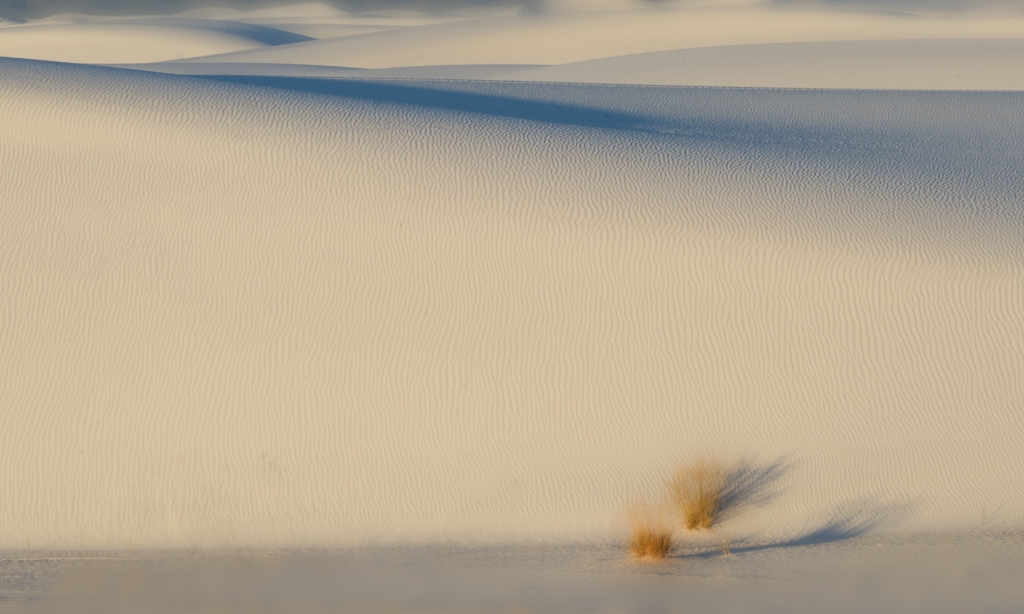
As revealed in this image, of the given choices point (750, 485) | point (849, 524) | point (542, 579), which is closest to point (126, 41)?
point (750, 485)

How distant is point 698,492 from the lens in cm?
480

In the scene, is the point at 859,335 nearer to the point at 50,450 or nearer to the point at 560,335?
the point at 560,335

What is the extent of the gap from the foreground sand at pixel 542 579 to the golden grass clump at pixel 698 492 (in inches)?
6.0

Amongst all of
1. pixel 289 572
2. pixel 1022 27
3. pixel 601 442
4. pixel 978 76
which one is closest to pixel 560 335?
pixel 601 442

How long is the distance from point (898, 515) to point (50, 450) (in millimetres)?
4226

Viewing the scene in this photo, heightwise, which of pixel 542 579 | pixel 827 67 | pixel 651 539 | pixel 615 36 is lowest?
pixel 542 579

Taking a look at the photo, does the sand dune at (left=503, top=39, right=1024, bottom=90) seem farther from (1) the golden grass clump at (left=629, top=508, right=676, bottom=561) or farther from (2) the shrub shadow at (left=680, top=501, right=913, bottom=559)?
(1) the golden grass clump at (left=629, top=508, right=676, bottom=561)

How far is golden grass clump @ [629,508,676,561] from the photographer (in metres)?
4.45

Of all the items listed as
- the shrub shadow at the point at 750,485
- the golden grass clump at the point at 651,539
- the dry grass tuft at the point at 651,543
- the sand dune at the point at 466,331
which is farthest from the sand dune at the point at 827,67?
the dry grass tuft at the point at 651,543

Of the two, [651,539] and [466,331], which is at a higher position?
[466,331]

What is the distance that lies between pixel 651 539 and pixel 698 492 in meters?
0.43

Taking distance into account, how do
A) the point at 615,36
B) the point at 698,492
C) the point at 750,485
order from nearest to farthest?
the point at 698,492, the point at 750,485, the point at 615,36

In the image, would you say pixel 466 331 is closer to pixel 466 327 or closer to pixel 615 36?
pixel 466 327

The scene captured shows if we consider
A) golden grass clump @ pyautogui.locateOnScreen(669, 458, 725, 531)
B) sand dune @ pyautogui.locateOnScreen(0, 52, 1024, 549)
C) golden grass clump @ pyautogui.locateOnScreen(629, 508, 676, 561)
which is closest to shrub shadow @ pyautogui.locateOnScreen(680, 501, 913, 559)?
sand dune @ pyautogui.locateOnScreen(0, 52, 1024, 549)
